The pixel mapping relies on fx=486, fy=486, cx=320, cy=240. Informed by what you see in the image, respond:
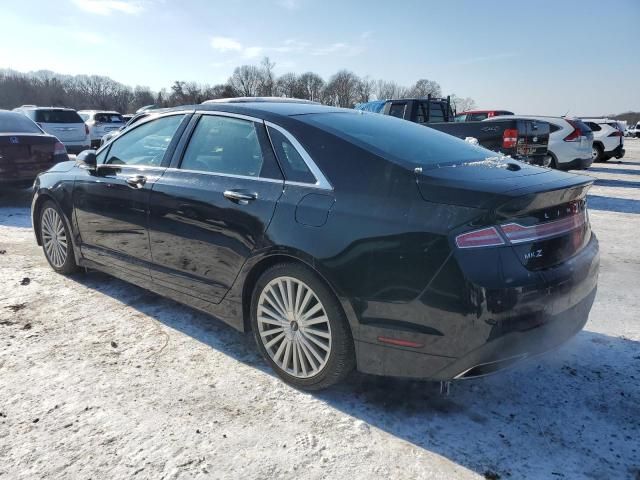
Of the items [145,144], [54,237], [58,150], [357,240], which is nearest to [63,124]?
[58,150]

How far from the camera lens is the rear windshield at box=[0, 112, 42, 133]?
26.6ft

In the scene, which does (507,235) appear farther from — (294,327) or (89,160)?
(89,160)

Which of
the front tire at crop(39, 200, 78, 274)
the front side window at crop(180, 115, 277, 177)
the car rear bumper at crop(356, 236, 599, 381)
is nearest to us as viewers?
the car rear bumper at crop(356, 236, 599, 381)

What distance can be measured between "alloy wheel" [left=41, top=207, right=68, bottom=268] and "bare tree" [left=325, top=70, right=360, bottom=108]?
94.1 meters

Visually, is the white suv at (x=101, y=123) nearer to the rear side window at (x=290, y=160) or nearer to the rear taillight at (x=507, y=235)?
the rear side window at (x=290, y=160)

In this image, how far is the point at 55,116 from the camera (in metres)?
15.9

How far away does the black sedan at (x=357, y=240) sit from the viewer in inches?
87.0

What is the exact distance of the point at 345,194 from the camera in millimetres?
2527

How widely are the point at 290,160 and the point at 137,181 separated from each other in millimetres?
1428

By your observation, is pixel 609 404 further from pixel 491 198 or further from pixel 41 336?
pixel 41 336

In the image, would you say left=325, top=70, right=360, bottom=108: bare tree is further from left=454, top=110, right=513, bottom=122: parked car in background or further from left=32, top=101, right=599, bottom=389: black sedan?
left=32, top=101, right=599, bottom=389: black sedan

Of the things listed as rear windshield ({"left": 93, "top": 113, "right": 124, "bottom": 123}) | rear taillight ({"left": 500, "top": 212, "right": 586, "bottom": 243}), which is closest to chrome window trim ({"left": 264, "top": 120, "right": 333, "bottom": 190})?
rear taillight ({"left": 500, "top": 212, "right": 586, "bottom": 243})

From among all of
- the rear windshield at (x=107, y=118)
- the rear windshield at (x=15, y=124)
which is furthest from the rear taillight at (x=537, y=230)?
the rear windshield at (x=107, y=118)

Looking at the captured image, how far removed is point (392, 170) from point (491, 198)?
511mm
